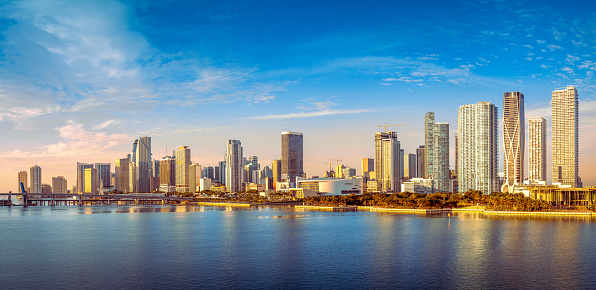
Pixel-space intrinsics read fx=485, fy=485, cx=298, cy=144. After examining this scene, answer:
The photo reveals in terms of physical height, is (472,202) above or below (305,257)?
below

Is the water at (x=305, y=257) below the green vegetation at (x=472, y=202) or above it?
above

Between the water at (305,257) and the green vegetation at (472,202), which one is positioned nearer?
the water at (305,257)

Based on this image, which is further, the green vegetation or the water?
the green vegetation

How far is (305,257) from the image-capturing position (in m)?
64.2

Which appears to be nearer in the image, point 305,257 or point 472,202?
point 305,257

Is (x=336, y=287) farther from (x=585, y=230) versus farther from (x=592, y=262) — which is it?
(x=585, y=230)

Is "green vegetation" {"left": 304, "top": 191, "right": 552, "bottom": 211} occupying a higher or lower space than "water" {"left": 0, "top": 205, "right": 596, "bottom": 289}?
lower

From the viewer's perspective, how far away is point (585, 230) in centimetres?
8975

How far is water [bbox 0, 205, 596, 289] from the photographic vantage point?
50.2 meters

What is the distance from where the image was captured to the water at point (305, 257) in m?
50.2

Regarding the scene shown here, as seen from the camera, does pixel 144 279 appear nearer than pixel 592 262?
Yes

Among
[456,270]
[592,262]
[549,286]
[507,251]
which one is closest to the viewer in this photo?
[549,286]

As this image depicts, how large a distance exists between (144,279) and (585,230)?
7948cm

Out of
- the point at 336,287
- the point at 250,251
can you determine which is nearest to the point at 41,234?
the point at 250,251
